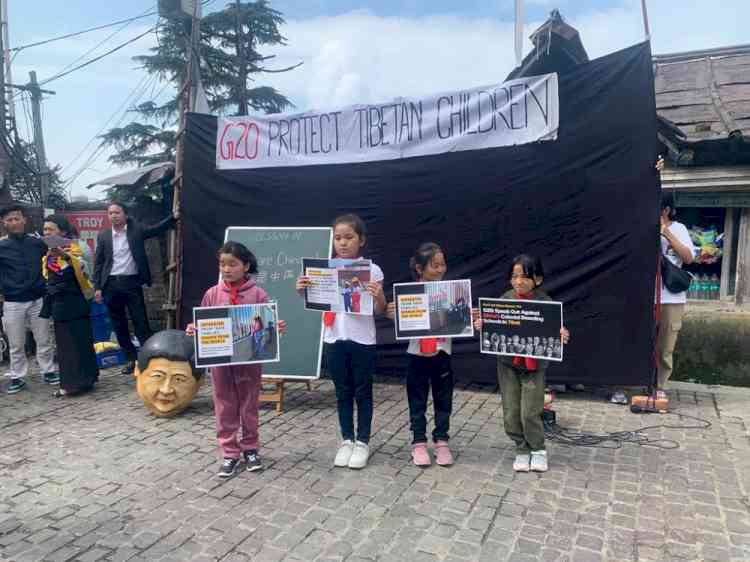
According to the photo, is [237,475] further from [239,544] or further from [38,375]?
[38,375]

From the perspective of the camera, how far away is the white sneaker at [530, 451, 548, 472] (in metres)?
3.68

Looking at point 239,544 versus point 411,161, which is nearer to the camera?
point 239,544

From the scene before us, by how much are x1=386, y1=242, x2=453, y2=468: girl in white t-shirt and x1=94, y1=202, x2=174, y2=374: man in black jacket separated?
146 inches

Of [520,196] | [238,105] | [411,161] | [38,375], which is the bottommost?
[38,375]

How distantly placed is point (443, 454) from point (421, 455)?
0.49ft

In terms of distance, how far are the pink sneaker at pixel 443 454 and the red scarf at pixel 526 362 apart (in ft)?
2.47

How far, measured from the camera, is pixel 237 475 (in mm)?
3734

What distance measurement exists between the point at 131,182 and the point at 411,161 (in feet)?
13.6

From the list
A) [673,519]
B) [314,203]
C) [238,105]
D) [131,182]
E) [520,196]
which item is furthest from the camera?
[238,105]

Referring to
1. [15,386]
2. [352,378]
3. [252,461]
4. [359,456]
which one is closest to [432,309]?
[352,378]

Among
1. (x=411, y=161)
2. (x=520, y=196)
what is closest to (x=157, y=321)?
(x=411, y=161)

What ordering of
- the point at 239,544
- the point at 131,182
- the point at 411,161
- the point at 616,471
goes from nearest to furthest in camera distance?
the point at 239,544
the point at 616,471
the point at 411,161
the point at 131,182

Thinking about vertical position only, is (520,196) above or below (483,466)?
above

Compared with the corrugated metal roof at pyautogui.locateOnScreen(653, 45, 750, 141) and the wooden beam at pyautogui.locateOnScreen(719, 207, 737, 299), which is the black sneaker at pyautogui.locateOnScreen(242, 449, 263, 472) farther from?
the wooden beam at pyautogui.locateOnScreen(719, 207, 737, 299)
